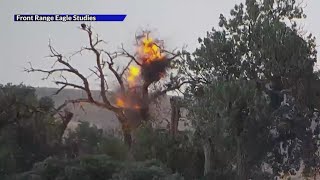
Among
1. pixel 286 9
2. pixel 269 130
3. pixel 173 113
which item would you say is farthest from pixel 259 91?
pixel 173 113

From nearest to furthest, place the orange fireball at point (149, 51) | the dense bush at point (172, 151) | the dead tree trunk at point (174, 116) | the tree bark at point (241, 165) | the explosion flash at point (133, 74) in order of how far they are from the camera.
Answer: the tree bark at point (241, 165), the dense bush at point (172, 151), the dead tree trunk at point (174, 116), the orange fireball at point (149, 51), the explosion flash at point (133, 74)

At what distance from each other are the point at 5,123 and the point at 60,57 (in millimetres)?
5671

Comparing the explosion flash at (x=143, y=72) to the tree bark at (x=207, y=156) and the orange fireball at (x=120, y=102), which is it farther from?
the tree bark at (x=207, y=156)

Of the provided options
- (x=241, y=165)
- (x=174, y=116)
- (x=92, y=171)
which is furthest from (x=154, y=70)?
(x=92, y=171)

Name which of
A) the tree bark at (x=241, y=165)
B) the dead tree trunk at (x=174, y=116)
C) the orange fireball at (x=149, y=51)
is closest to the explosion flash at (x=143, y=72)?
the orange fireball at (x=149, y=51)

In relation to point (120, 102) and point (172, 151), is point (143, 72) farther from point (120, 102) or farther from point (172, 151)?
point (172, 151)

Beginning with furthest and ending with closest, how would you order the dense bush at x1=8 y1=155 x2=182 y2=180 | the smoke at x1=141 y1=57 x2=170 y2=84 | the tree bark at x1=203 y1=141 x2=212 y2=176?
the smoke at x1=141 y1=57 x2=170 y2=84
the tree bark at x1=203 y1=141 x2=212 y2=176
the dense bush at x1=8 y1=155 x2=182 y2=180

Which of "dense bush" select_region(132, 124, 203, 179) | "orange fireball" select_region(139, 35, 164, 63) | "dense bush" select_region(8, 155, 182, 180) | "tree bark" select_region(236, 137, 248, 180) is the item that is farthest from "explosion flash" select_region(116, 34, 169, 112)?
"dense bush" select_region(8, 155, 182, 180)

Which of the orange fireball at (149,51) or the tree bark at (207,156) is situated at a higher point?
the orange fireball at (149,51)

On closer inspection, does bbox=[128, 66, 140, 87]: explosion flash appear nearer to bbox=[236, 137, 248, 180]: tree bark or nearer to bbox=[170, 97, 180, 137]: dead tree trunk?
bbox=[170, 97, 180, 137]: dead tree trunk

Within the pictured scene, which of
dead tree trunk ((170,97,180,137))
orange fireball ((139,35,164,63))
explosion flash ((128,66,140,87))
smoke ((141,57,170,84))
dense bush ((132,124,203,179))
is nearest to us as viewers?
dense bush ((132,124,203,179))

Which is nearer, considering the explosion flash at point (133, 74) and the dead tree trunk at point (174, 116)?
the dead tree trunk at point (174, 116)

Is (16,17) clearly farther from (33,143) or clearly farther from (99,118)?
(99,118)

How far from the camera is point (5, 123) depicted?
21750mm
